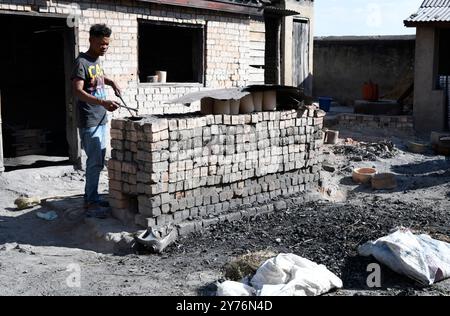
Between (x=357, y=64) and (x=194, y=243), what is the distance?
1409 cm

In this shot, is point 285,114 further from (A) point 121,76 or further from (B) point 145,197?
(A) point 121,76

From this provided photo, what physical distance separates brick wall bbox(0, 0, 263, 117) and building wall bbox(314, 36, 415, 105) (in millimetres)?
7769

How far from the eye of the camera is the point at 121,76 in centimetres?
906

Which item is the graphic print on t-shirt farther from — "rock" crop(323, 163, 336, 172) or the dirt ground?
"rock" crop(323, 163, 336, 172)

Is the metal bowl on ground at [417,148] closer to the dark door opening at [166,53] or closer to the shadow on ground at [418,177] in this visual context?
the shadow on ground at [418,177]

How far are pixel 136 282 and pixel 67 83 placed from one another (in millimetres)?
4663

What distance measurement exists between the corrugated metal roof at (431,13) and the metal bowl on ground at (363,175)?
5615mm

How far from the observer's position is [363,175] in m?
Answer: 9.31

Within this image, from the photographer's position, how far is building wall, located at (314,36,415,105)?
1783 cm

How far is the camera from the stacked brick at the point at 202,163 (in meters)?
5.84

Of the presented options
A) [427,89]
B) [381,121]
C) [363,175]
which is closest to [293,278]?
[363,175]

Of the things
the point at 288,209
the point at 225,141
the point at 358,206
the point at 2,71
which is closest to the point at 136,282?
the point at 225,141

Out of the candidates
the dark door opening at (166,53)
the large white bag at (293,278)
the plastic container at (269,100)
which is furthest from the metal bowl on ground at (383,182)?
the dark door opening at (166,53)

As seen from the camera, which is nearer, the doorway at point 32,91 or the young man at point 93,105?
the young man at point 93,105
